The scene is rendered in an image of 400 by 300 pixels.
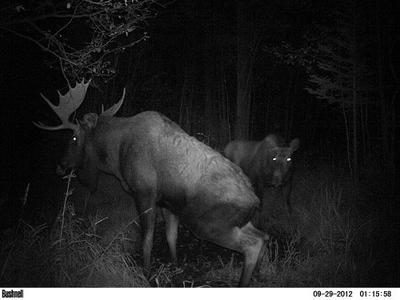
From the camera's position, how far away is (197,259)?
617cm

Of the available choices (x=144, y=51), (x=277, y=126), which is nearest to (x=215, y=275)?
(x=144, y=51)

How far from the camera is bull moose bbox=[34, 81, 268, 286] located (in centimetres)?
486

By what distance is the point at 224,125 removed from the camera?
50.9ft

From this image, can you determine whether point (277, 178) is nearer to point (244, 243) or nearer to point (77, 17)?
point (244, 243)

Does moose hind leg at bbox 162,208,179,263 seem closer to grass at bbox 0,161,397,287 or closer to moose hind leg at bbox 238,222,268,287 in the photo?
grass at bbox 0,161,397,287

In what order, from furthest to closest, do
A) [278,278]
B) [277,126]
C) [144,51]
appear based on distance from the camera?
[277,126] → [144,51] → [278,278]

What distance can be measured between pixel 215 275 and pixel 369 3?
701cm

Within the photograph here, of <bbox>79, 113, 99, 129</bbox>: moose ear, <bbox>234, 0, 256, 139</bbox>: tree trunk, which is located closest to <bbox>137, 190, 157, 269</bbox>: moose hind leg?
<bbox>79, 113, 99, 129</bbox>: moose ear

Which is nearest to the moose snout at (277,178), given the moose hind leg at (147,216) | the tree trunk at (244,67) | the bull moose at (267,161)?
the bull moose at (267,161)

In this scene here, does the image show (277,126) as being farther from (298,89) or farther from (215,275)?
(215,275)

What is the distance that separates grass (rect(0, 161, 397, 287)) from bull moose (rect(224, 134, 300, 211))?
169cm

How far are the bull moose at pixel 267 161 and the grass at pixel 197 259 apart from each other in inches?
66.5

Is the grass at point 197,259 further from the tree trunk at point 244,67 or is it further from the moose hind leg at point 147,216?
the tree trunk at point 244,67

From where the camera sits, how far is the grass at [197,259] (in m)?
4.76
